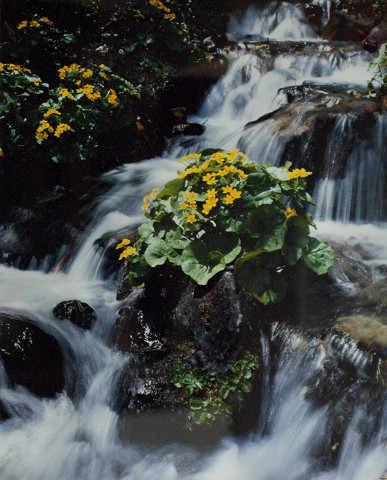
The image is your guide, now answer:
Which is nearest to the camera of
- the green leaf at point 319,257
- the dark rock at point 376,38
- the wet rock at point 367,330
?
the wet rock at point 367,330

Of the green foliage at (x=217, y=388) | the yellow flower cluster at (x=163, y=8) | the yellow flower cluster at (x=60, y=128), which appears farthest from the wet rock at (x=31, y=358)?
the yellow flower cluster at (x=163, y=8)

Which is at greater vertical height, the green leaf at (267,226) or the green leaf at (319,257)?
the green leaf at (267,226)

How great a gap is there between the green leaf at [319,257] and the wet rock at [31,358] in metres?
2.09

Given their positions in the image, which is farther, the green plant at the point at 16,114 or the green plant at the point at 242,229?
the green plant at the point at 16,114

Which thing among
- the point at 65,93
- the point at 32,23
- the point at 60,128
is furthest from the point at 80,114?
the point at 32,23

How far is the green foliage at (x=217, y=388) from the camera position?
11.0 feet

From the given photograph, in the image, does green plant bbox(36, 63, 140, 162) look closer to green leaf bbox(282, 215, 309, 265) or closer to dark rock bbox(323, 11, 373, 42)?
green leaf bbox(282, 215, 309, 265)

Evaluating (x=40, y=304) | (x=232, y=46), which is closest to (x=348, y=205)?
(x=40, y=304)

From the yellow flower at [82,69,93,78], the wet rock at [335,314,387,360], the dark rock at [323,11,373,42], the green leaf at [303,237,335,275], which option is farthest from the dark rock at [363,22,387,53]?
the wet rock at [335,314,387,360]

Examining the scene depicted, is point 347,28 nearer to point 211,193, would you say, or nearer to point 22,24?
point 22,24

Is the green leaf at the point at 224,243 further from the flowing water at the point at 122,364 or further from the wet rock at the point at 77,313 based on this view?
the wet rock at the point at 77,313

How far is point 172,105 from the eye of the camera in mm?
7703

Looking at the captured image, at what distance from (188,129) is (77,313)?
157 inches

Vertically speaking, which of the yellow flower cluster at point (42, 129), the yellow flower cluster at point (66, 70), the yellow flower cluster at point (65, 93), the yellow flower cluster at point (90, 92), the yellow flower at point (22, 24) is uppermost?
the yellow flower at point (22, 24)
